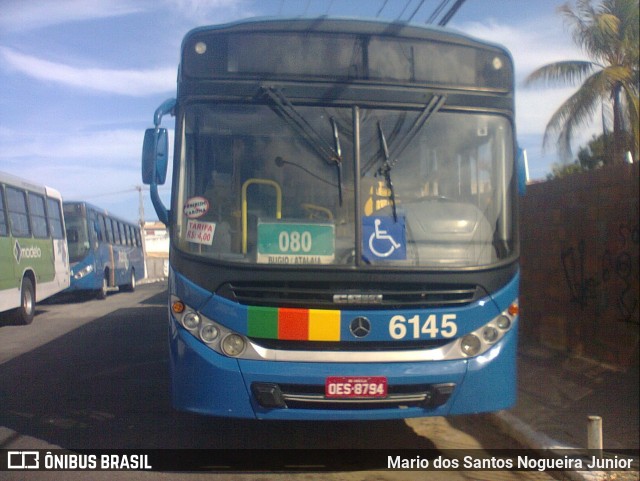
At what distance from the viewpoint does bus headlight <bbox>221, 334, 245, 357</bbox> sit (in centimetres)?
483

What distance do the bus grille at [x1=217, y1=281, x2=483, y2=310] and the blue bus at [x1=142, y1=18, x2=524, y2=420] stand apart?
10mm

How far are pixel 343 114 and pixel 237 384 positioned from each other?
210 centimetres

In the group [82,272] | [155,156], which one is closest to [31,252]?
[82,272]

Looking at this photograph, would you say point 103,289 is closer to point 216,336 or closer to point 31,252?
point 31,252

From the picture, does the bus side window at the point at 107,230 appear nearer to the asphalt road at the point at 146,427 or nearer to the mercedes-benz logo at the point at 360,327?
the asphalt road at the point at 146,427

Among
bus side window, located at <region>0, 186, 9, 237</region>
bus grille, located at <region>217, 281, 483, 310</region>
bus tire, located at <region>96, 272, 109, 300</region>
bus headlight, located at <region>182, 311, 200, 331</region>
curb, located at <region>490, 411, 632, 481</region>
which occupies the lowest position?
bus tire, located at <region>96, 272, 109, 300</region>

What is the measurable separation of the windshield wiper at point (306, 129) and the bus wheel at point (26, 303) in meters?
10.3

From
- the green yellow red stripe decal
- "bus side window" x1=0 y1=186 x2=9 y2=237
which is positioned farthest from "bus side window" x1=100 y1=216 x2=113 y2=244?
the green yellow red stripe decal

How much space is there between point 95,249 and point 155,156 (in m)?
16.7

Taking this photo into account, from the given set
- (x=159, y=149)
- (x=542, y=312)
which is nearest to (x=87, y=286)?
(x=542, y=312)

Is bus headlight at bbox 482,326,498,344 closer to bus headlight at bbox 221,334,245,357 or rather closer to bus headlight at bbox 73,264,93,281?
bus headlight at bbox 221,334,245,357

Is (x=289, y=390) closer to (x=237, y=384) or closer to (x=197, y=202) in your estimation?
(x=237, y=384)

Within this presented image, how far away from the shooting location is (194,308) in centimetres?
491

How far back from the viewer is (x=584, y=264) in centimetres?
837
